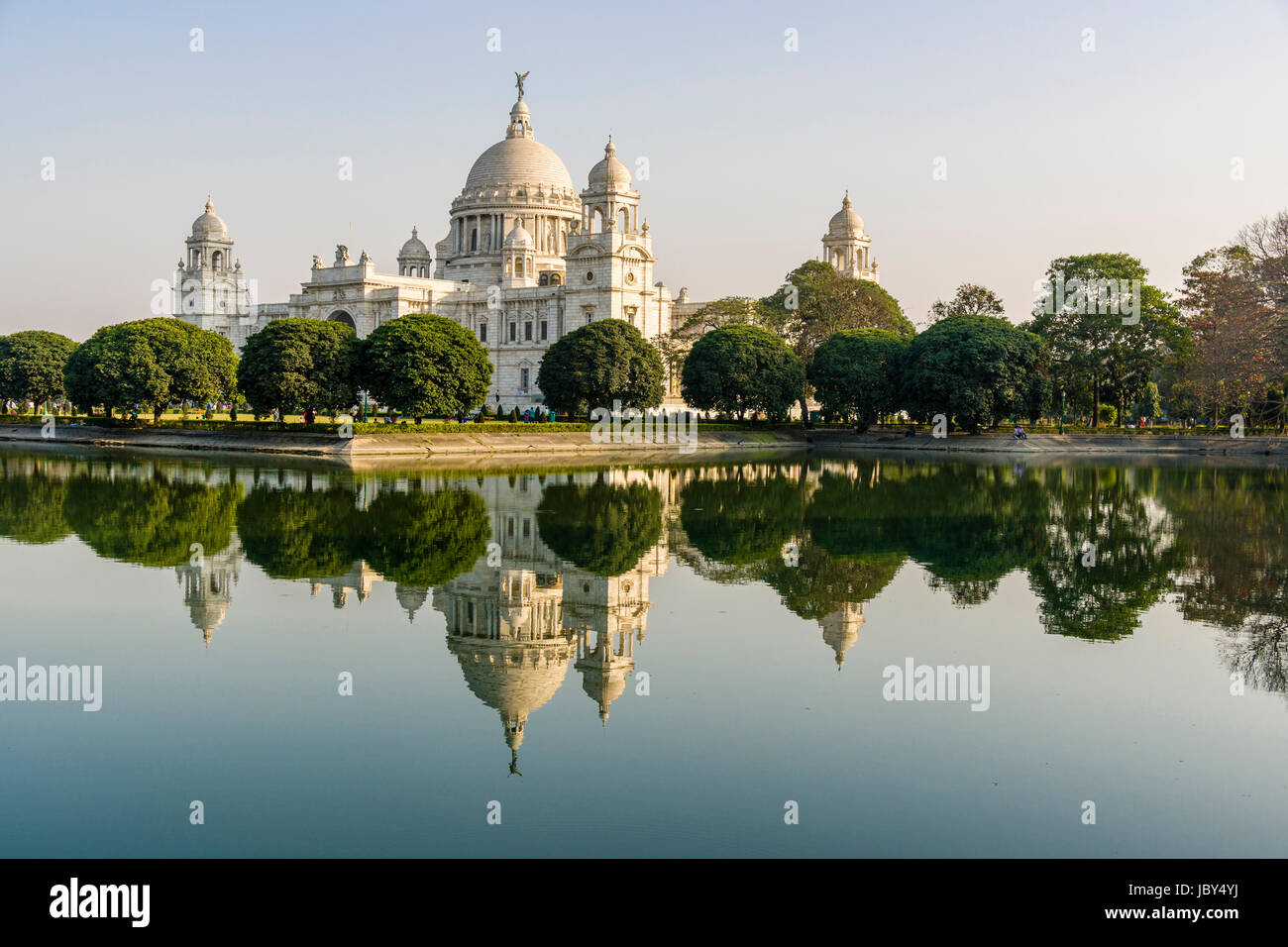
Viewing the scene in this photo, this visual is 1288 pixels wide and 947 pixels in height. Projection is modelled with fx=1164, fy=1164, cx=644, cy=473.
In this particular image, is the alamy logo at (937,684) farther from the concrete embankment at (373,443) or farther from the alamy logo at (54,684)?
the concrete embankment at (373,443)

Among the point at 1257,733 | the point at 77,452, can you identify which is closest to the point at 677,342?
the point at 77,452

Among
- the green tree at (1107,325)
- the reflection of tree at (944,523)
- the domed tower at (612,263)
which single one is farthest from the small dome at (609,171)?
the reflection of tree at (944,523)

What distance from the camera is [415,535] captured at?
20.3 m

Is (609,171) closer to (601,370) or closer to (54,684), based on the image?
(601,370)

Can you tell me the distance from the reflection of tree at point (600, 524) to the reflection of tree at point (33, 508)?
8582mm

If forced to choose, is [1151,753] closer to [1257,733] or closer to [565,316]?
[1257,733]

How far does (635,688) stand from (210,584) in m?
7.54

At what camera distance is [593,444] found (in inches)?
2202

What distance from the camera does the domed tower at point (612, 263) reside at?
264 feet

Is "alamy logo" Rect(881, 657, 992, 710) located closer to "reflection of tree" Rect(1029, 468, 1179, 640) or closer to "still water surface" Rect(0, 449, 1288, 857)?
"still water surface" Rect(0, 449, 1288, 857)

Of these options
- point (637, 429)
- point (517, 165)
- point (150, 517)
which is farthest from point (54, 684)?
point (517, 165)

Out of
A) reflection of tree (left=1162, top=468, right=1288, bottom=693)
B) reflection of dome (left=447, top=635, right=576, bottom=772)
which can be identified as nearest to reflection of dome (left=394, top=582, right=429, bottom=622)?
reflection of dome (left=447, top=635, right=576, bottom=772)

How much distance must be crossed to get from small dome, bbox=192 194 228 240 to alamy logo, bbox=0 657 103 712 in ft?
333
